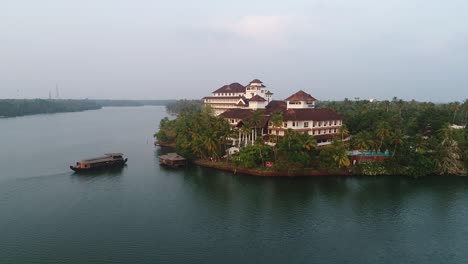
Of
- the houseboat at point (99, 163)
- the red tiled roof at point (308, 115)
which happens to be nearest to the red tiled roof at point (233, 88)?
the red tiled roof at point (308, 115)

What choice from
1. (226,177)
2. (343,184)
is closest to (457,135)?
(343,184)

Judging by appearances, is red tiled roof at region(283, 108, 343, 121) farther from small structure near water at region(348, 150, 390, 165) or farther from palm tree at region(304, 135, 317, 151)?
small structure near water at region(348, 150, 390, 165)

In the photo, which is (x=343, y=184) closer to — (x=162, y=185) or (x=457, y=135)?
(x=457, y=135)

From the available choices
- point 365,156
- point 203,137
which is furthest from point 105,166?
point 365,156

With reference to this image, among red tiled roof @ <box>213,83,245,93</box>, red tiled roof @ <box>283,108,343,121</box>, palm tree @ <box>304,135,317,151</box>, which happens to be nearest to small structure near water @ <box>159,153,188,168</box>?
red tiled roof @ <box>283,108,343,121</box>

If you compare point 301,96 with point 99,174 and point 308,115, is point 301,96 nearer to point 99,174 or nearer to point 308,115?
point 308,115
